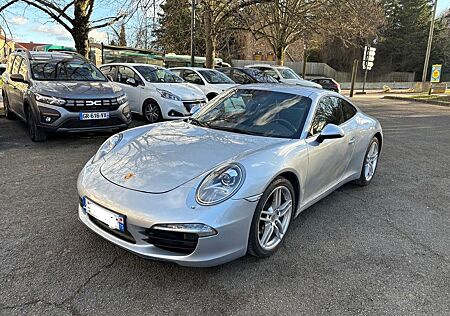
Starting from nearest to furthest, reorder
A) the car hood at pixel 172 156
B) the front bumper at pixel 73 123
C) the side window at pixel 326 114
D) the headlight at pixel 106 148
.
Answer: the car hood at pixel 172 156 → the headlight at pixel 106 148 → the side window at pixel 326 114 → the front bumper at pixel 73 123

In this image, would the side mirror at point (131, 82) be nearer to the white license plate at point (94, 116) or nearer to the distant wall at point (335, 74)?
the white license plate at point (94, 116)

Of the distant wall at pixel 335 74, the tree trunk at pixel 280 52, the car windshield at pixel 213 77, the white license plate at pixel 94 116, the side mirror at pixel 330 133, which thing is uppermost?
the tree trunk at pixel 280 52

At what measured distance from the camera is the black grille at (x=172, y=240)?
2.30 meters

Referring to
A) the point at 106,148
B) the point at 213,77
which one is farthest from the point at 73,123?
the point at 213,77

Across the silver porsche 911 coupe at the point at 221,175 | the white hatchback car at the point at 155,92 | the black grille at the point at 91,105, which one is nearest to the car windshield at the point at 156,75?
the white hatchback car at the point at 155,92

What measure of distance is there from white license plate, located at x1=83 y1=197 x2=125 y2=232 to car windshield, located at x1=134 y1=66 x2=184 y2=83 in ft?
Answer: 21.1

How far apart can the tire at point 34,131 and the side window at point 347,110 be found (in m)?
4.96

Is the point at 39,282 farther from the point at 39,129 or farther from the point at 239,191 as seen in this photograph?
the point at 39,129

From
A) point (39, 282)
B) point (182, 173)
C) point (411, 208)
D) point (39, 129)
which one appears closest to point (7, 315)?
point (39, 282)

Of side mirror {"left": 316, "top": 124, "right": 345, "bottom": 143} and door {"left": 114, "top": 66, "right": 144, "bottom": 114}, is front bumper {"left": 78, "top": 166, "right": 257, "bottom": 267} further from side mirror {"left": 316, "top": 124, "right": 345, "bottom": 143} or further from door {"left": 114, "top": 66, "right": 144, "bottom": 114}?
door {"left": 114, "top": 66, "right": 144, "bottom": 114}

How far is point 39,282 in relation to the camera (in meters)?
2.41

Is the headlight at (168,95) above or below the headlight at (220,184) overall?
above

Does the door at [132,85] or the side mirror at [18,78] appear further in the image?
the door at [132,85]

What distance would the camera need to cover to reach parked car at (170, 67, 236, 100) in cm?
1055
